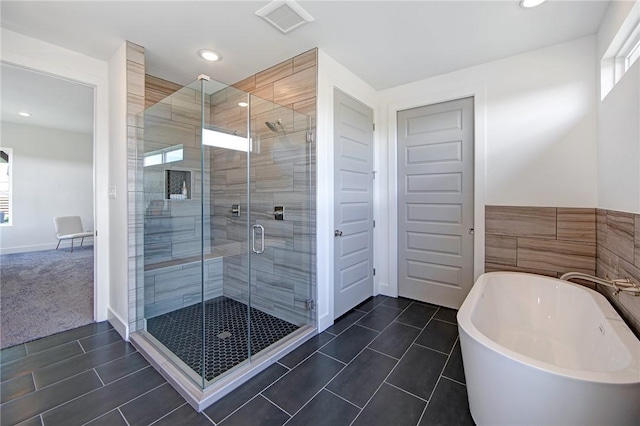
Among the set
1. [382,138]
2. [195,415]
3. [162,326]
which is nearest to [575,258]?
[382,138]

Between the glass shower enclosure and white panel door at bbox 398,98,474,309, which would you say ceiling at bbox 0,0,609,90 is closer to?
the glass shower enclosure

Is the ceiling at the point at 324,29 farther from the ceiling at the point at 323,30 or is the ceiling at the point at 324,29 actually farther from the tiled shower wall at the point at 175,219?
the tiled shower wall at the point at 175,219

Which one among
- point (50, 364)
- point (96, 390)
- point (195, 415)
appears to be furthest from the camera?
point (50, 364)

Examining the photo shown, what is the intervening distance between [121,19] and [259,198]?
1.71 metres

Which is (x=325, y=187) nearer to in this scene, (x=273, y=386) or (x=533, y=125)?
(x=273, y=386)

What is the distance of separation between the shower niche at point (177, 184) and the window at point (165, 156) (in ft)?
0.41

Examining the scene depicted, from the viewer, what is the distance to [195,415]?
1.54 metres

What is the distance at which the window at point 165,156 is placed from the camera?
254 centimetres

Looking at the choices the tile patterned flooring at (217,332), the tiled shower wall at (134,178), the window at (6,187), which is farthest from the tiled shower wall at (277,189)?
the window at (6,187)

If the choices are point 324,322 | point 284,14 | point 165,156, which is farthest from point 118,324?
point 284,14

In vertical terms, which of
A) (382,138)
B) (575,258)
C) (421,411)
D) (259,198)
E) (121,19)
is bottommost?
(421,411)

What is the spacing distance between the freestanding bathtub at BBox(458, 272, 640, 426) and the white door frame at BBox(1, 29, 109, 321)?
3130 mm

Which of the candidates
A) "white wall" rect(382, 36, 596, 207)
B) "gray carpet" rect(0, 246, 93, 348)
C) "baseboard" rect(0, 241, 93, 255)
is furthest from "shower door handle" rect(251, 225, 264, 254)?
"baseboard" rect(0, 241, 93, 255)

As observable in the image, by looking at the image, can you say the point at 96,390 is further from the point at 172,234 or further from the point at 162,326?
the point at 172,234
